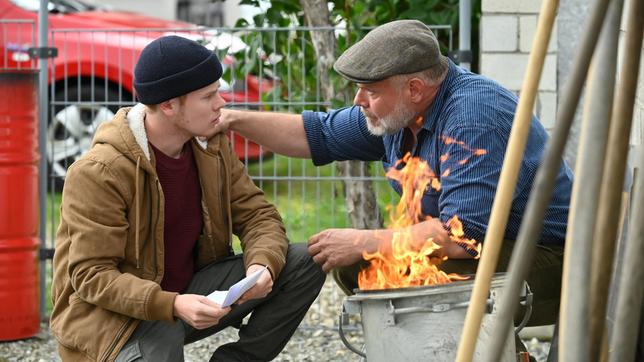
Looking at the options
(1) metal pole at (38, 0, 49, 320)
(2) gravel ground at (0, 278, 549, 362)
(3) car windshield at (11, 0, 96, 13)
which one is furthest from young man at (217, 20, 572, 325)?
(3) car windshield at (11, 0, 96, 13)

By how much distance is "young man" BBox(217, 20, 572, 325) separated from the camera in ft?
12.0

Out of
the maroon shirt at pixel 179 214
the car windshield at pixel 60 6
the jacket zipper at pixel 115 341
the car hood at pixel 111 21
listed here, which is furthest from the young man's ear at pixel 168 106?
the car windshield at pixel 60 6

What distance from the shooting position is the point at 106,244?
3.53 m

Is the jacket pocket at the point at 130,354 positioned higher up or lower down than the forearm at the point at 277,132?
lower down

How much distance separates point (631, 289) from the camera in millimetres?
2115

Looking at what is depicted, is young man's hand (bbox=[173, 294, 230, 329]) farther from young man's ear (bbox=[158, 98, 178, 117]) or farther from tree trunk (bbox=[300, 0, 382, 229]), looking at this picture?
tree trunk (bbox=[300, 0, 382, 229])

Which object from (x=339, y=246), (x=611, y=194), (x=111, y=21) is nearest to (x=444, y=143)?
(x=339, y=246)

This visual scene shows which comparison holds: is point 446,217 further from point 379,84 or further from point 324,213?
point 324,213

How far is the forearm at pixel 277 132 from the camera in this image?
4.32 metres

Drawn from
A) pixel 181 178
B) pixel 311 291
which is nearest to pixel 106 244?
pixel 181 178

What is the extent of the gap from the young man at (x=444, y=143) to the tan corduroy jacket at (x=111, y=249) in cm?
49

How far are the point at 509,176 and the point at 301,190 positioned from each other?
3464mm

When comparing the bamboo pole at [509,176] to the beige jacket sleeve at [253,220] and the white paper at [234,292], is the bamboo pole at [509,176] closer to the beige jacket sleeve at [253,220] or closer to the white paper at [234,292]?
the white paper at [234,292]

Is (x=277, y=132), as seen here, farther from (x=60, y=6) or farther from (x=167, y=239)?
(x=60, y=6)
